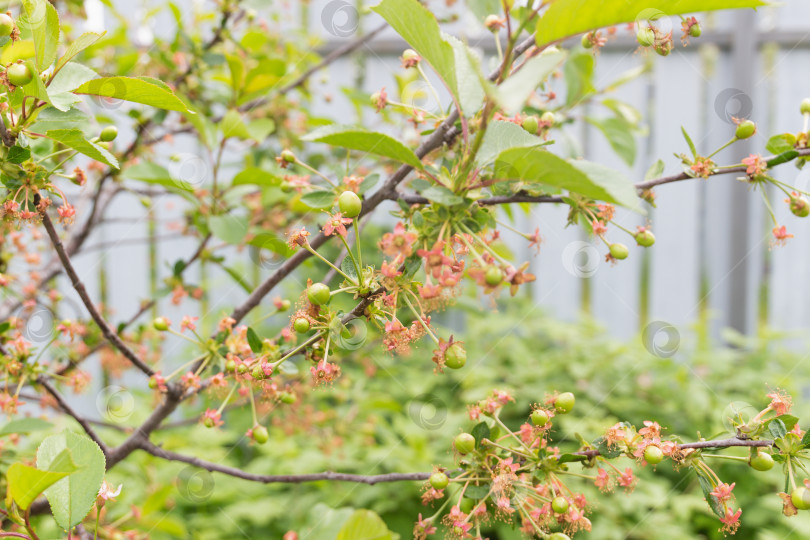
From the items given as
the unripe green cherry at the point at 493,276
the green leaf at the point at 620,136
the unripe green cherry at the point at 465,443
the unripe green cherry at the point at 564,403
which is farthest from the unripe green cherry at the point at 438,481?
the green leaf at the point at 620,136

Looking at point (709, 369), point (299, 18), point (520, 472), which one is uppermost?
point (299, 18)

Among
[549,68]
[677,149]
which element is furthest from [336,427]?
[677,149]

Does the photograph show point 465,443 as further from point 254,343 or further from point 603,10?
point 603,10

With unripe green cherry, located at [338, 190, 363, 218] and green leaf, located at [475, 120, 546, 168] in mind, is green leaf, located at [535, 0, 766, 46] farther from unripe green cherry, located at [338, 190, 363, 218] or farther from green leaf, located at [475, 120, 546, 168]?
unripe green cherry, located at [338, 190, 363, 218]

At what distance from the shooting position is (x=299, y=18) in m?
2.37

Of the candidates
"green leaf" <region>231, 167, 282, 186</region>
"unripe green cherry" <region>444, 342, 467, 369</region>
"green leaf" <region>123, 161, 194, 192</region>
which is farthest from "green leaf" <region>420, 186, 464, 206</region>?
"green leaf" <region>123, 161, 194, 192</region>

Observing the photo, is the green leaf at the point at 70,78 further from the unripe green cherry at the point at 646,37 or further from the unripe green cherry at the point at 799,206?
the unripe green cherry at the point at 799,206

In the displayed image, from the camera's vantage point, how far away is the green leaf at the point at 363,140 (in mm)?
414

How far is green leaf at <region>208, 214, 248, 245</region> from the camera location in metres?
0.92

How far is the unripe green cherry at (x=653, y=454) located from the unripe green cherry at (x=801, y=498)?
107 mm

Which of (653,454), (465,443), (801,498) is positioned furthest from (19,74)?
(801,498)

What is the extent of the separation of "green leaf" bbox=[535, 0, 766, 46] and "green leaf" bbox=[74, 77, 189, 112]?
0.30 meters

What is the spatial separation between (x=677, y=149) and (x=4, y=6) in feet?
8.07

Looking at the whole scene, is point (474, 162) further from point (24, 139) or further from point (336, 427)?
point (336, 427)
